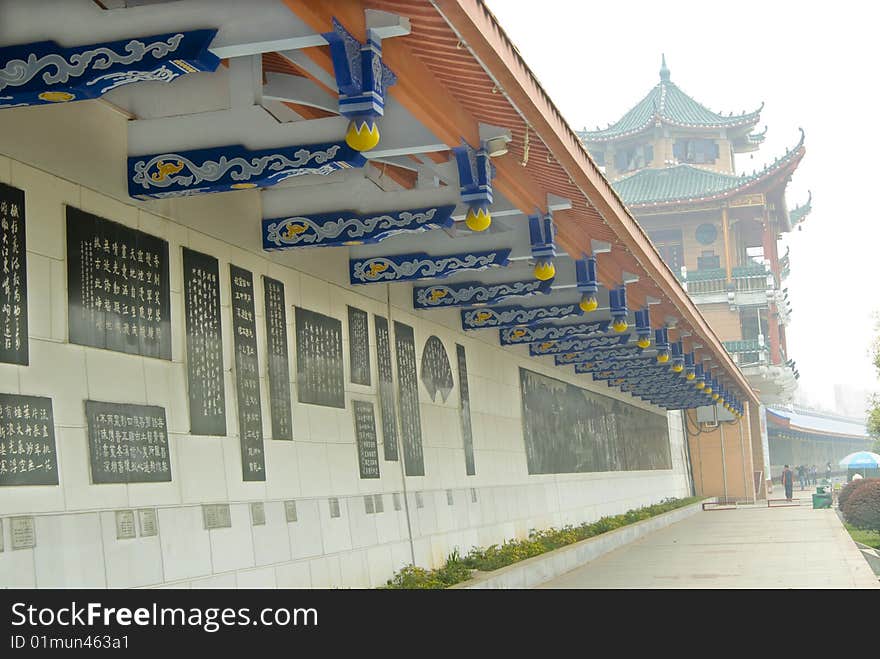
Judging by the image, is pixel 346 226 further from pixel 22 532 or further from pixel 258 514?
pixel 22 532

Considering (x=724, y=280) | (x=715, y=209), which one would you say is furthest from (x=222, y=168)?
(x=715, y=209)

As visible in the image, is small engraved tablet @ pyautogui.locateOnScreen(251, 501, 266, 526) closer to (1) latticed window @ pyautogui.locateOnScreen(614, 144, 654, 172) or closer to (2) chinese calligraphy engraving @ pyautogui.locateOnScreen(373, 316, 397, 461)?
(2) chinese calligraphy engraving @ pyautogui.locateOnScreen(373, 316, 397, 461)

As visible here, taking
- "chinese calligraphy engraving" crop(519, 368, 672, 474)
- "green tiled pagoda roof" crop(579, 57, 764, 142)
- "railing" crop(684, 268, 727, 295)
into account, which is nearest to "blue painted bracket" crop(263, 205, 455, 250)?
"chinese calligraphy engraving" crop(519, 368, 672, 474)

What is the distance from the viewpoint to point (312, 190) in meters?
8.64

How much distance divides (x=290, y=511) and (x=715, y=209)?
1533 inches

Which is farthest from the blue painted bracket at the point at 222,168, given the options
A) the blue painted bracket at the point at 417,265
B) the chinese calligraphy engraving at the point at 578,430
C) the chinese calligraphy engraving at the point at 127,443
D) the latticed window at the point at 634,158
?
the latticed window at the point at 634,158

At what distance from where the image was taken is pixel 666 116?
49.9 meters

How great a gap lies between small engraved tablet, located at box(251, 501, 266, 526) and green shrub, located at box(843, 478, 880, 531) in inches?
665

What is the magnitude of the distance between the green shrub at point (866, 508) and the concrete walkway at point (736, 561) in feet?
1.62

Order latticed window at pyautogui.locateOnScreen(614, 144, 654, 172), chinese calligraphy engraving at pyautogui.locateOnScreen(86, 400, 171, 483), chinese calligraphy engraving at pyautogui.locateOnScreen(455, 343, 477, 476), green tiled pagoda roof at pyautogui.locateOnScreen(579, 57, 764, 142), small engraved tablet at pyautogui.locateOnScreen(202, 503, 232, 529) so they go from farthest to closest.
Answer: latticed window at pyautogui.locateOnScreen(614, 144, 654, 172)
green tiled pagoda roof at pyautogui.locateOnScreen(579, 57, 764, 142)
chinese calligraphy engraving at pyautogui.locateOnScreen(455, 343, 477, 476)
small engraved tablet at pyautogui.locateOnScreen(202, 503, 232, 529)
chinese calligraphy engraving at pyautogui.locateOnScreen(86, 400, 171, 483)

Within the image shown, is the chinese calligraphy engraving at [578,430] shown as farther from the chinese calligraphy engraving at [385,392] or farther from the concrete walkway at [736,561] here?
the chinese calligraphy engraving at [385,392]

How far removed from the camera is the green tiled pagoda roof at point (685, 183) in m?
43.0

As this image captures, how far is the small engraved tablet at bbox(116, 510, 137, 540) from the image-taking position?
248 inches
